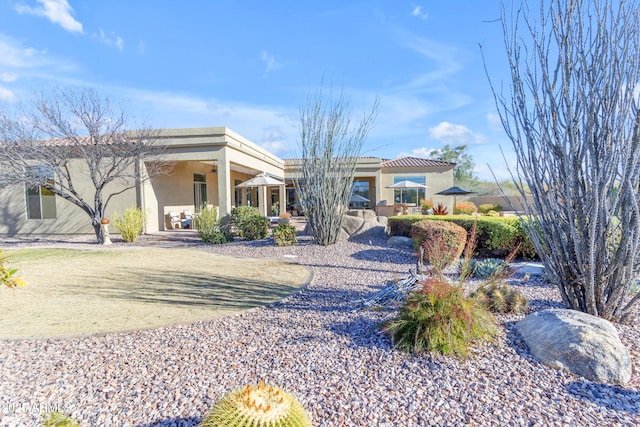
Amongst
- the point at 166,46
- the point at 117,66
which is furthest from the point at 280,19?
the point at 117,66

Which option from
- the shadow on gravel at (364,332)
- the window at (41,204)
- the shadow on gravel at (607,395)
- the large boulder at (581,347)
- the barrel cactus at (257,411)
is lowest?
the shadow on gravel at (607,395)

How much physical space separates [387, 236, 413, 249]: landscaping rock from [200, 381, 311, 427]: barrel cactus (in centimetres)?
837

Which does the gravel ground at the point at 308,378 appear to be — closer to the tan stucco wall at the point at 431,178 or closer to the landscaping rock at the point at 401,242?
the landscaping rock at the point at 401,242

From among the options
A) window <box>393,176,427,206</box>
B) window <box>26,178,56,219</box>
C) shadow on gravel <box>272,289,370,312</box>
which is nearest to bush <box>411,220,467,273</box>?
shadow on gravel <box>272,289,370,312</box>

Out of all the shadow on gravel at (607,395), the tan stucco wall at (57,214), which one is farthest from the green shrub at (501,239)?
the tan stucco wall at (57,214)

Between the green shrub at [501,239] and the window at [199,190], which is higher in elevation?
the window at [199,190]

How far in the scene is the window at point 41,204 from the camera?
14.4m

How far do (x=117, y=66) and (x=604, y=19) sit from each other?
41.7 ft

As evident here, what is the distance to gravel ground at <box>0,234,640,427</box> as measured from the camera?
7.52 feet

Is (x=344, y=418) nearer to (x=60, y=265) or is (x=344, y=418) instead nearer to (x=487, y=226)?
(x=487, y=226)

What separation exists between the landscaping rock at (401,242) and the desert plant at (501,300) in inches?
219

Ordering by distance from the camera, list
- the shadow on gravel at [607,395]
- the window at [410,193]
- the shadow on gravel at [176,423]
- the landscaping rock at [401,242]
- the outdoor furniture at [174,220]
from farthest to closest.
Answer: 1. the window at [410,193]
2. the outdoor furniture at [174,220]
3. the landscaping rock at [401,242]
4. the shadow on gravel at [607,395]
5. the shadow on gravel at [176,423]

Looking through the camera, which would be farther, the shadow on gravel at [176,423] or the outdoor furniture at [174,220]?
the outdoor furniture at [174,220]

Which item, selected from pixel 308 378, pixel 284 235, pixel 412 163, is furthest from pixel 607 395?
pixel 412 163
